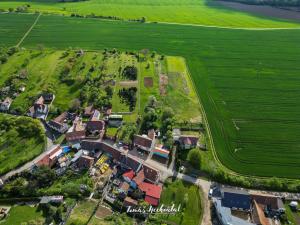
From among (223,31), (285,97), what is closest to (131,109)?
(285,97)

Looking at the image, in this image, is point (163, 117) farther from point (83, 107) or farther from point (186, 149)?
point (83, 107)

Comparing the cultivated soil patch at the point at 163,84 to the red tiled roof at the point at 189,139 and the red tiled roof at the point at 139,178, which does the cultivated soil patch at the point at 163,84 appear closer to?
the red tiled roof at the point at 189,139

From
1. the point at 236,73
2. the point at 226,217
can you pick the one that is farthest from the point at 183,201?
the point at 236,73

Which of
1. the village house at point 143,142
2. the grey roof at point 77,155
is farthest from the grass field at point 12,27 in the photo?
the village house at point 143,142

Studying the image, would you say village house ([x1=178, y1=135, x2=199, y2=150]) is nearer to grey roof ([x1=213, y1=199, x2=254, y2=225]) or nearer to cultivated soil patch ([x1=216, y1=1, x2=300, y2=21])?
grey roof ([x1=213, y1=199, x2=254, y2=225])

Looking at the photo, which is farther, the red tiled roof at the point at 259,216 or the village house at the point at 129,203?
the village house at the point at 129,203

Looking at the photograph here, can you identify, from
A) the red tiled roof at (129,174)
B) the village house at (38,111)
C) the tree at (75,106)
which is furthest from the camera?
the tree at (75,106)
